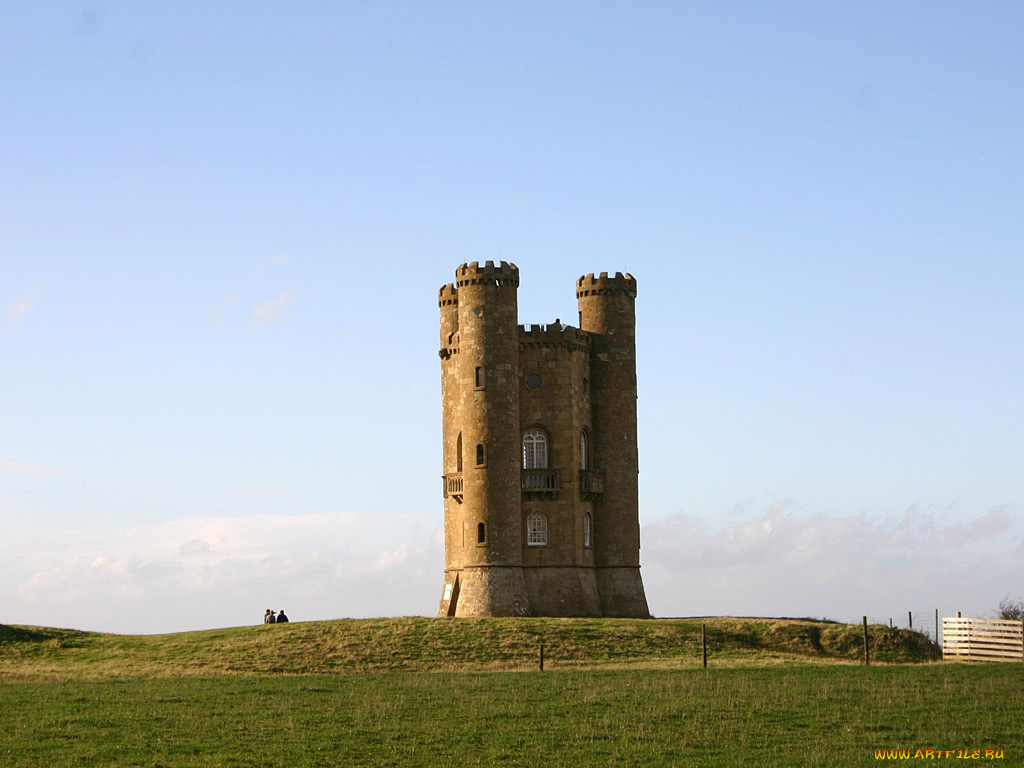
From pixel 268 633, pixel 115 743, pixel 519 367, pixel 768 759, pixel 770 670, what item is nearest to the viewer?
pixel 768 759

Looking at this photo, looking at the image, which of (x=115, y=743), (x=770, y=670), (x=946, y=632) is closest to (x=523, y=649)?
(x=770, y=670)

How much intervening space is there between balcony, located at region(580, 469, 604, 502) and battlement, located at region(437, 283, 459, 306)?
33.3ft

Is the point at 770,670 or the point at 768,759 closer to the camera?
the point at 768,759

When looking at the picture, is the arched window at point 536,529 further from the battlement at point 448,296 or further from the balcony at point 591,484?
the battlement at point 448,296

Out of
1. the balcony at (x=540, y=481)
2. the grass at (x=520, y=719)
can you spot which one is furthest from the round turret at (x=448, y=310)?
the grass at (x=520, y=719)

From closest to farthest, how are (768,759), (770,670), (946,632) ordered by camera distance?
(768,759), (770,670), (946,632)

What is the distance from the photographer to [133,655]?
51.3m

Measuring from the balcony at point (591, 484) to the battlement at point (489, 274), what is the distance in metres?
9.12

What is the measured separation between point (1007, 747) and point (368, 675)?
22.5 meters

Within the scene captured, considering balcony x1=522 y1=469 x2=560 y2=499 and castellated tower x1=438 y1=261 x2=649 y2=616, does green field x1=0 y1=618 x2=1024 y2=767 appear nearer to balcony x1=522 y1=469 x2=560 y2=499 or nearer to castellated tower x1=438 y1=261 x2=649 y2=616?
castellated tower x1=438 y1=261 x2=649 y2=616

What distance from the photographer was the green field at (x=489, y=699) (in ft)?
87.8

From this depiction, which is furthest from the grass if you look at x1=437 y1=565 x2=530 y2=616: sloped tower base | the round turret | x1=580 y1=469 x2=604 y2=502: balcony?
the round turret

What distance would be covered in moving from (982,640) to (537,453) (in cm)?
2235

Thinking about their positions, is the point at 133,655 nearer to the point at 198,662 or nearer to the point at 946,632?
the point at 198,662
